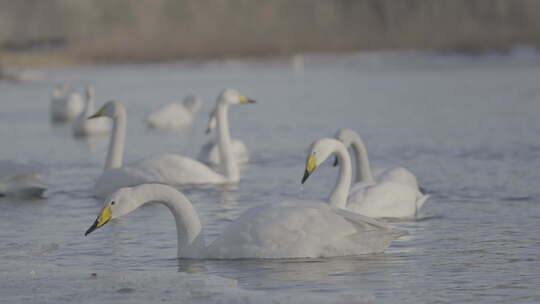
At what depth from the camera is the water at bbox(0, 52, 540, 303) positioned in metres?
7.22

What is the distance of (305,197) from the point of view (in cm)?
1184

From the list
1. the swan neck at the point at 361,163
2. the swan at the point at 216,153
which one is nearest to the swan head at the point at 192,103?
the swan at the point at 216,153

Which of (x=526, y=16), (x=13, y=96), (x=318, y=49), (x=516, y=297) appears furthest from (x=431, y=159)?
(x=526, y=16)

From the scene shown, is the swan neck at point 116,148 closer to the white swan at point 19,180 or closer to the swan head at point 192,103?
the white swan at point 19,180

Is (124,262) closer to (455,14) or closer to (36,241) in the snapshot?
(36,241)

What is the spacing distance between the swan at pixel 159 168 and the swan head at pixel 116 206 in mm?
4010

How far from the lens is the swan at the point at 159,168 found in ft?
39.9

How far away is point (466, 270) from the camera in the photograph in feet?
25.5

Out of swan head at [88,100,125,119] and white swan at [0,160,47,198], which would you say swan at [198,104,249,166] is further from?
white swan at [0,160,47,198]

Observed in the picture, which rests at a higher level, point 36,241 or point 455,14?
point 36,241

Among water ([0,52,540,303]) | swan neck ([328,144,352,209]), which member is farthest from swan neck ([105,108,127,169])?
swan neck ([328,144,352,209])

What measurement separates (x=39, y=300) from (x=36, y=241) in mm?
2531

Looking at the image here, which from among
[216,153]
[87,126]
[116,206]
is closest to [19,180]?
[216,153]

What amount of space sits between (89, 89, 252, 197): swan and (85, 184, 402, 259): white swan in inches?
157
